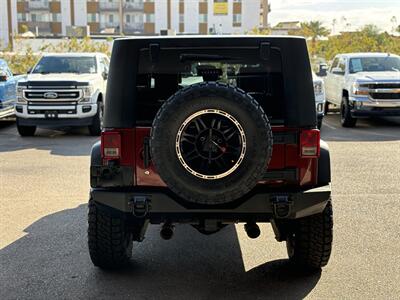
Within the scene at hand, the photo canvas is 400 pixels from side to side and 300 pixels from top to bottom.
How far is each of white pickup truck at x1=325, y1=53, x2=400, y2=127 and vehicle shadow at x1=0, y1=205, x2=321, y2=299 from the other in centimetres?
947

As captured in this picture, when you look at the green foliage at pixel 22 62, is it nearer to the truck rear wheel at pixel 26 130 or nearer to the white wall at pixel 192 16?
the truck rear wheel at pixel 26 130

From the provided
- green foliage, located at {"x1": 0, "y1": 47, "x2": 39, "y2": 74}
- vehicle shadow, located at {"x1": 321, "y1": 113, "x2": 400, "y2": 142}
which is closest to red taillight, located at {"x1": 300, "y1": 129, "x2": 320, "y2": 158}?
vehicle shadow, located at {"x1": 321, "y1": 113, "x2": 400, "y2": 142}

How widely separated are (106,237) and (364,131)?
10728mm

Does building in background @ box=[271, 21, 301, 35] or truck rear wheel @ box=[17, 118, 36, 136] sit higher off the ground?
building in background @ box=[271, 21, 301, 35]

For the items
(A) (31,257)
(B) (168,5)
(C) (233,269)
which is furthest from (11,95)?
(B) (168,5)

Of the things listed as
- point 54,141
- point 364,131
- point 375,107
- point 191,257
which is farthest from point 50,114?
point 191,257

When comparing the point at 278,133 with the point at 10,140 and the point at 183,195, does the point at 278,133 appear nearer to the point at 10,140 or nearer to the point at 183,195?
the point at 183,195

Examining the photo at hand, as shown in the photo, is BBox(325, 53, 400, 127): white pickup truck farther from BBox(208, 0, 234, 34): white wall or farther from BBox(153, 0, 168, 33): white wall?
BBox(153, 0, 168, 33): white wall

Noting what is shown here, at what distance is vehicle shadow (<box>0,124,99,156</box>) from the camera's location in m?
11.5

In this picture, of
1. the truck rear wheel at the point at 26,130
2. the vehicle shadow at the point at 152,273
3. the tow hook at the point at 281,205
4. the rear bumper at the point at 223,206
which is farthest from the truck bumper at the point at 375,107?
the tow hook at the point at 281,205

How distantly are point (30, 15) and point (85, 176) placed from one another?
78.4 m

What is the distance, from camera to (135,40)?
14.0 feet

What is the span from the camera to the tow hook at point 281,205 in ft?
13.5

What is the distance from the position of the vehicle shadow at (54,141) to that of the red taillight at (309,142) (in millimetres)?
7254
